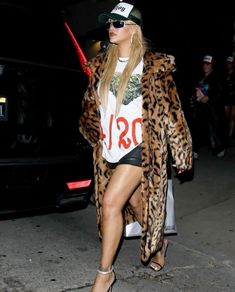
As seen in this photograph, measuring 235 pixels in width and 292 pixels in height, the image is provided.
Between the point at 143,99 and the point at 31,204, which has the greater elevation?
the point at 143,99

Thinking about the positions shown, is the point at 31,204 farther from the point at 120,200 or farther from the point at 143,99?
the point at 143,99

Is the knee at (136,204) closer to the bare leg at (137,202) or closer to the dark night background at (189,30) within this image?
the bare leg at (137,202)

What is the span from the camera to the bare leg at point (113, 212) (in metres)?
3.36

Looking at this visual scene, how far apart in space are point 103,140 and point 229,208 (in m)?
2.51

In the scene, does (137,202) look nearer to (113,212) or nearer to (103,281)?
(113,212)

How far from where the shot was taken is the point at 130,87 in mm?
3398

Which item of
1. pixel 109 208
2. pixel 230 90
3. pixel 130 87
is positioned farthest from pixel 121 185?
pixel 230 90

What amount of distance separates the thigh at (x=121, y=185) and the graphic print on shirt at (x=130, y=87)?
1.49 ft

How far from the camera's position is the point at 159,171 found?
354 cm

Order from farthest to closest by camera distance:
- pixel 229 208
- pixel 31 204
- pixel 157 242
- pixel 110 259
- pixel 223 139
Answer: pixel 223 139 < pixel 229 208 < pixel 31 204 < pixel 157 242 < pixel 110 259

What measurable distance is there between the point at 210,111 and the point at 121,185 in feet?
15.8

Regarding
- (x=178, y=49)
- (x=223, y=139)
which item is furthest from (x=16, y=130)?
(x=178, y=49)

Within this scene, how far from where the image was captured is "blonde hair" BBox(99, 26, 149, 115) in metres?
3.37

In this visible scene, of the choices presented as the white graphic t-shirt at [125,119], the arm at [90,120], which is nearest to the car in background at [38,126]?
the arm at [90,120]
